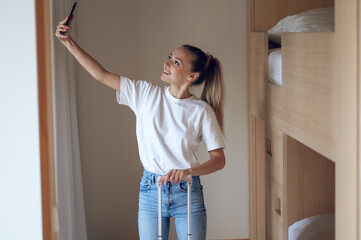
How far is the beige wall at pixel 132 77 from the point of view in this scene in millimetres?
2857

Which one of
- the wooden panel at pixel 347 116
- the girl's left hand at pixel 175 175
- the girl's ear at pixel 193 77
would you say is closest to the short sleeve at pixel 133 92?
the girl's ear at pixel 193 77

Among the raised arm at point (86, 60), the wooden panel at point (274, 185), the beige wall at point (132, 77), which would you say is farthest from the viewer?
the beige wall at point (132, 77)

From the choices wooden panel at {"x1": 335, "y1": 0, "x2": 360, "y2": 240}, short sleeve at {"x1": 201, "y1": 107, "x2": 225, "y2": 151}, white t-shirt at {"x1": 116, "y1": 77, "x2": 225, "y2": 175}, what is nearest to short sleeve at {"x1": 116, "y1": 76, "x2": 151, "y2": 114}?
white t-shirt at {"x1": 116, "y1": 77, "x2": 225, "y2": 175}

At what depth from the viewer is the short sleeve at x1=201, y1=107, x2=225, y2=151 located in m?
2.11

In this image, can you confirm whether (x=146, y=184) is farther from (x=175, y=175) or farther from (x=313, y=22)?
(x=313, y=22)

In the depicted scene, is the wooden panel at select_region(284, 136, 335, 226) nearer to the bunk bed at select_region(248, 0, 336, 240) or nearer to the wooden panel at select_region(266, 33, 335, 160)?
the bunk bed at select_region(248, 0, 336, 240)

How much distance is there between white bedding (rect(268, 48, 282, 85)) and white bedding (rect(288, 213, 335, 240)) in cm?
64

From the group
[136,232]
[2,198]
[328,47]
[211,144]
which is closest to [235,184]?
[136,232]

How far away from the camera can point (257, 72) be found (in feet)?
8.73

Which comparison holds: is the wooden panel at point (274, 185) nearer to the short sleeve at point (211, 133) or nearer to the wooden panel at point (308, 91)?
the wooden panel at point (308, 91)

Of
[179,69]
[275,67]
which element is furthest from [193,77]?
[275,67]

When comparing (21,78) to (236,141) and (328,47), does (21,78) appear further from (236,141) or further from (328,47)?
(236,141)

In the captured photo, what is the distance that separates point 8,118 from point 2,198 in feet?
0.74

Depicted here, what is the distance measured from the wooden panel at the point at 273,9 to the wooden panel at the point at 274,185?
2.05 feet
